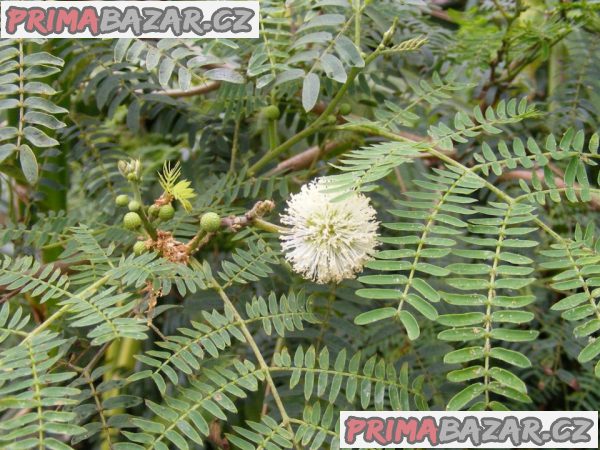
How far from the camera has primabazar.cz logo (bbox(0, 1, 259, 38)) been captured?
0.77 m

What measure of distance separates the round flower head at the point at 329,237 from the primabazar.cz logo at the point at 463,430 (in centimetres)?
16

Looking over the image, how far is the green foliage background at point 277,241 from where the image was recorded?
0.57 metres

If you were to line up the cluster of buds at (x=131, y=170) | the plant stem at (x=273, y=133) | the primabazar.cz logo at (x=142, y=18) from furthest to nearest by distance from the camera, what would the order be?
1. the plant stem at (x=273, y=133)
2. the primabazar.cz logo at (x=142, y=18)
3. the cluster of buds at (x=131, y=170)

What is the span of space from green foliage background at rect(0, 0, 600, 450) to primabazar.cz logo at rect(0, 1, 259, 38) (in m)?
0.02

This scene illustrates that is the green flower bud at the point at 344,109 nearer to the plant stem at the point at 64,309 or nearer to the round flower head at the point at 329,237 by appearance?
the round flower head at the point at 329,237

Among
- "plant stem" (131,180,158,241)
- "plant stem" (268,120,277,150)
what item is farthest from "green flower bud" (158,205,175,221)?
"plant stem" (268,120,277,150)

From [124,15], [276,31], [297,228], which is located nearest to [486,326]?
[297,228]

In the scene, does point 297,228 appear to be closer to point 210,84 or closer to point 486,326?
point 486,326

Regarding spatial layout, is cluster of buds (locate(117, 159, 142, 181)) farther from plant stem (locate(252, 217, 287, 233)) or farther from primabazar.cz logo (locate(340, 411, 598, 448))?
primabazar.cz logo (locate(340, 411, 598, 448))

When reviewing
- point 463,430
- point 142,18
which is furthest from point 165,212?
point 463,430

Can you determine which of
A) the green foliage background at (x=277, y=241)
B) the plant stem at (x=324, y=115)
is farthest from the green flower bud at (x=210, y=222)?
the plant stem at (x=324, y=115)

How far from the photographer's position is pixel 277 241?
0.79 meters

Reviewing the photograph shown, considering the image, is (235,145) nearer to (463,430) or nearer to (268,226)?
(268,226)

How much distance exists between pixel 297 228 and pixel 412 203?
0.42 feet
